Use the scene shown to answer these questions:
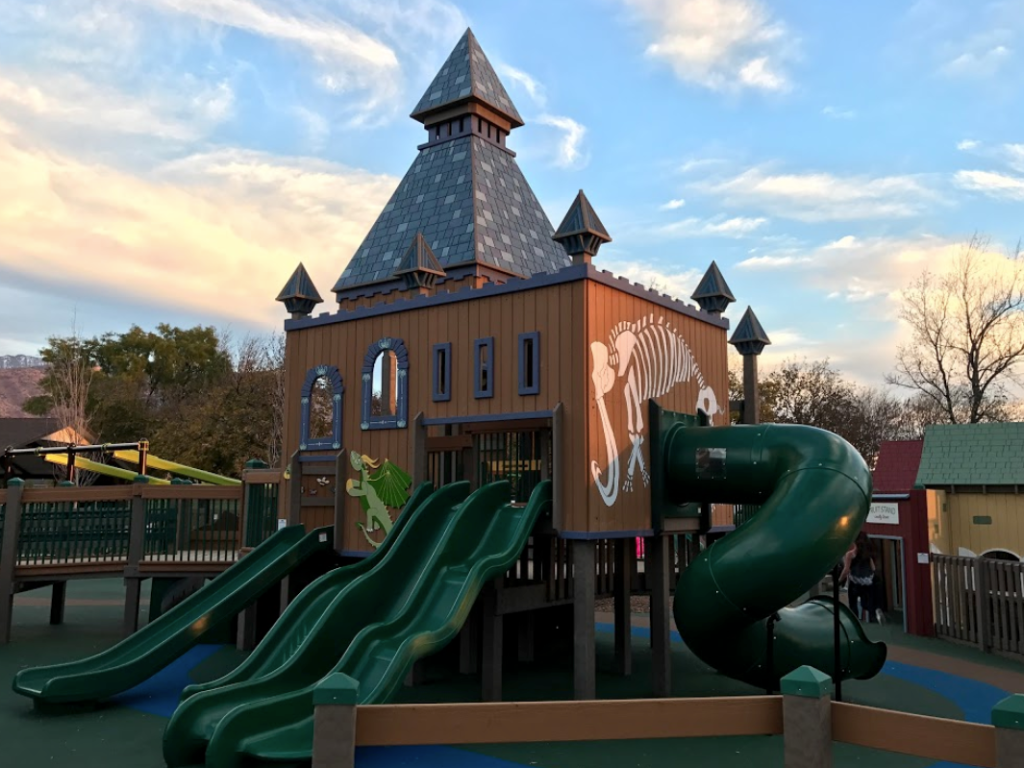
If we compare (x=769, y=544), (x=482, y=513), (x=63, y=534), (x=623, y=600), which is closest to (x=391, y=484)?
(x=482, y=513)

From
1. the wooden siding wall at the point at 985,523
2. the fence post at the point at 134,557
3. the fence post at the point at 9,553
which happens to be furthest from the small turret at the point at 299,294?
the wooden siding wall at the point at 985,523

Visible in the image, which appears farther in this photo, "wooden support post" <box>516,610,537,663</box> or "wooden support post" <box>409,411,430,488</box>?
"wooden support post" <box>516,610,537,663</box>

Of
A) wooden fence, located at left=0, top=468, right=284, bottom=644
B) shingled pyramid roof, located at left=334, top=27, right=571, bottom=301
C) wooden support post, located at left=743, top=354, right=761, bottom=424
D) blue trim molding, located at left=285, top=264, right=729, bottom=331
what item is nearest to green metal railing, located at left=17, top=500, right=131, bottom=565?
wooden fence, located at left=0, top=468, right=284, bottom=644

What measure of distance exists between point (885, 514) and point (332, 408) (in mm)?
11817

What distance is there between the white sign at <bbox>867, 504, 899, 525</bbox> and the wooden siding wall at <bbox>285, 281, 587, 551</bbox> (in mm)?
10063

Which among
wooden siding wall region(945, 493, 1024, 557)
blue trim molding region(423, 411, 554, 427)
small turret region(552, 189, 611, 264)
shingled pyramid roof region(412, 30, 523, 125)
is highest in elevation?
shingled pyramid roof region(412, 30, 523, 125)

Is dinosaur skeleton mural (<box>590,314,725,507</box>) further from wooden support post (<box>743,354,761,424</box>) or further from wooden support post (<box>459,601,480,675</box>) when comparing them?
wooden support post (<box>459,601,480,675</box>)

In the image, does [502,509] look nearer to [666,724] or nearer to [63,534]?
[666,724]

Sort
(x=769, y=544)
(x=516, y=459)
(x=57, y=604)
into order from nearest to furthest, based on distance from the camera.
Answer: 1. (x=769, y=544)
2. (x=516, y=459)
3. (x=57, y=604)

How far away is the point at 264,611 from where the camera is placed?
44.7 feet

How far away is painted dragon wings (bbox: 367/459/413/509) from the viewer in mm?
11086

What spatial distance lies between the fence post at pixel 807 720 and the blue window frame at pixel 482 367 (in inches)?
262

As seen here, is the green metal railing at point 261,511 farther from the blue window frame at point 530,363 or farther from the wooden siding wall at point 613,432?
the wooden siding wall at point 613,432

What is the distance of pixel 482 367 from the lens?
10695mm
